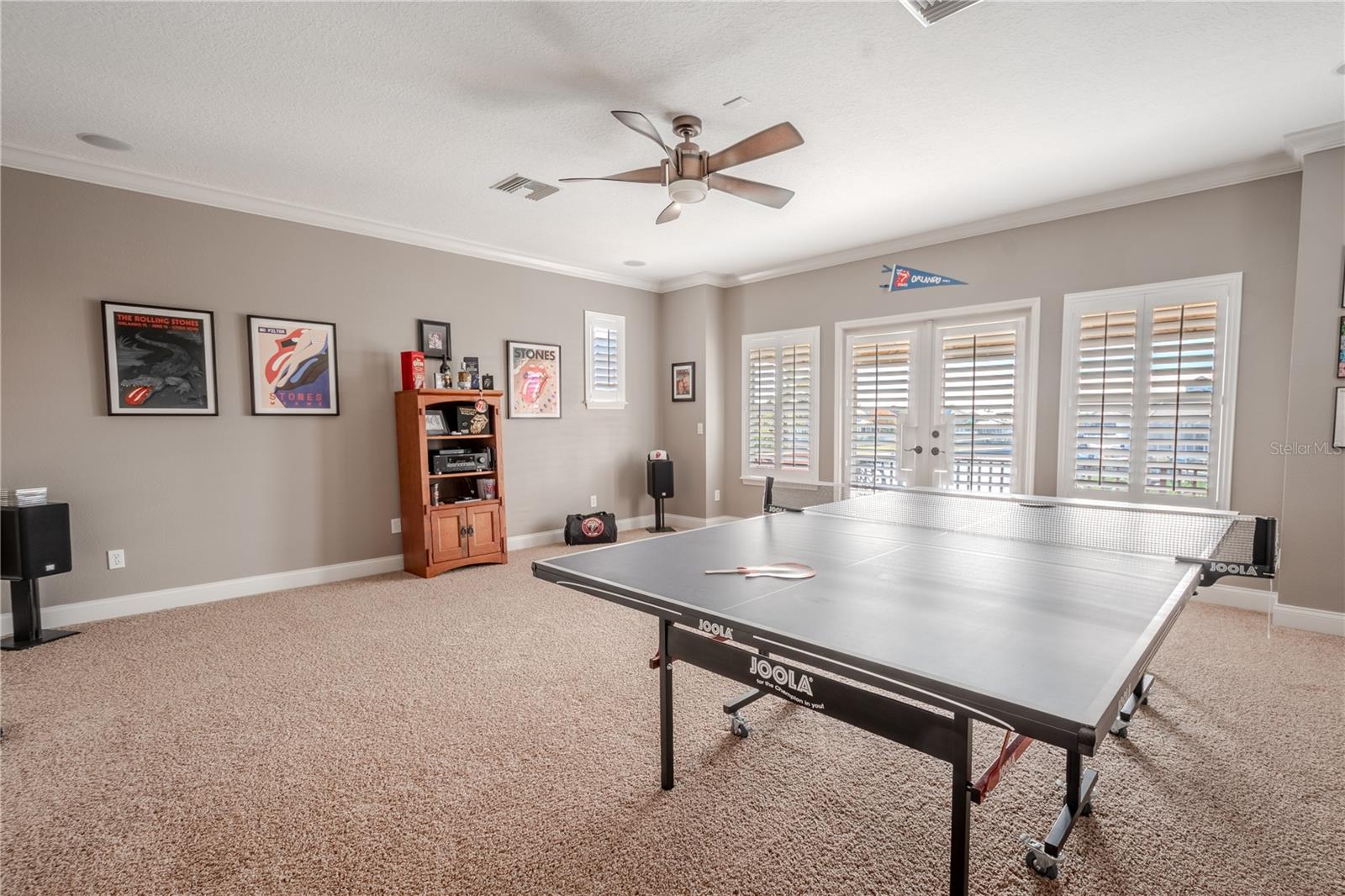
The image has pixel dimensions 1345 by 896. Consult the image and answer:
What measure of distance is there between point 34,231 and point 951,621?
5.06 metres

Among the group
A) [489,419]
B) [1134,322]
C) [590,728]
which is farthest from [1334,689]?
[489,419]

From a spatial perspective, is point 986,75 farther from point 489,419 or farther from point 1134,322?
point 489,419

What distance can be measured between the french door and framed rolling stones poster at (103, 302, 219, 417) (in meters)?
4.73

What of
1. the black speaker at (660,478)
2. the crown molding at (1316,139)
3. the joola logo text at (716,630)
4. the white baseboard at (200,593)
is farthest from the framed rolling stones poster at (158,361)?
the crown molding at (1316,139)

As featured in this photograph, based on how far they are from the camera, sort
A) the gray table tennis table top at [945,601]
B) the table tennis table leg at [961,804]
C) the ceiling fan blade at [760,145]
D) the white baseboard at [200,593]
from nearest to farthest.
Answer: the gray table tennis table top at [945,601], the table tennis table leg at [961,804], the ceiling fan blade at [760,145], the white baseboard at [200,593]

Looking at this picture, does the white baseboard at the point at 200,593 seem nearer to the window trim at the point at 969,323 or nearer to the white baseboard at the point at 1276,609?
the window trim at the point at 969,323

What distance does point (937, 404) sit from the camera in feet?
16.6

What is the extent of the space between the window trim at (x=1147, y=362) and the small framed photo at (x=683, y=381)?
3.47m

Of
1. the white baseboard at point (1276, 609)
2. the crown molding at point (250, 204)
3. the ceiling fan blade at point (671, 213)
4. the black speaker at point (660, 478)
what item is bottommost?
the white baseboard at point (1276, 609)

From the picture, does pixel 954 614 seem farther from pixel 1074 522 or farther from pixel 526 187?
pixel 526 187

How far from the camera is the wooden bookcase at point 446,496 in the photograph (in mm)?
4645

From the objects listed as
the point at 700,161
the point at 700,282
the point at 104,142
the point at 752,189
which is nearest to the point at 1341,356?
the point at 752,189

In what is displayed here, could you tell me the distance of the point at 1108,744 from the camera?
226cm

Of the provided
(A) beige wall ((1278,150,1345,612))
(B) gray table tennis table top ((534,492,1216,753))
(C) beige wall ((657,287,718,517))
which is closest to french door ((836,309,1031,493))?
(A) beige wall ((1278,150,1345,612))
